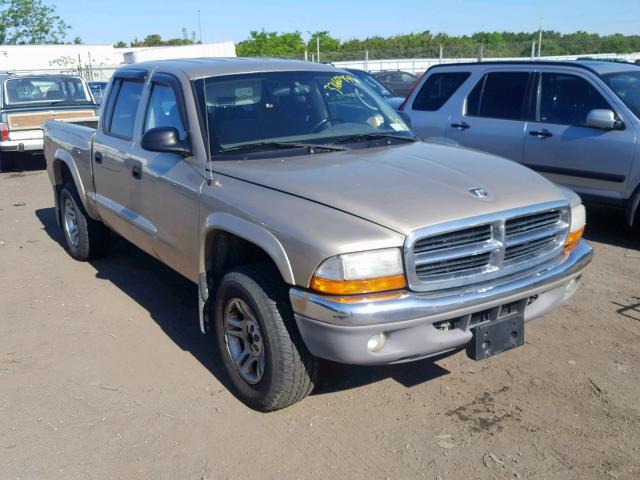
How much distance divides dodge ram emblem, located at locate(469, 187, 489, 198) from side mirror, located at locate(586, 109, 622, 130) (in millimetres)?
3527

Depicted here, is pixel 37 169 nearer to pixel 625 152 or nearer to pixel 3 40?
pixel 625 152

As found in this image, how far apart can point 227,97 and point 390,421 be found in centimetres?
231

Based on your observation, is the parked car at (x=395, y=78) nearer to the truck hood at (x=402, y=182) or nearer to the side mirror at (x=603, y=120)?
the side mirror at (x=603, y=120)

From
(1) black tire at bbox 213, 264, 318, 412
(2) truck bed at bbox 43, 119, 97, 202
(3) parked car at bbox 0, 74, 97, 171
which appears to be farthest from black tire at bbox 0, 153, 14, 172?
(1) black tire at bbox 213, 264, 318, 412

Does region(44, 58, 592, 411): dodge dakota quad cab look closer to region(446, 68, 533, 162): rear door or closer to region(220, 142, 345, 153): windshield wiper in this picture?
region(220, 142, 345, 153): windshield wiper

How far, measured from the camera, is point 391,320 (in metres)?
3.11

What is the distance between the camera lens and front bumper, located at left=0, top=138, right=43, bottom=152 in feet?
39.4

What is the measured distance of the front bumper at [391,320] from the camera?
3096 mm

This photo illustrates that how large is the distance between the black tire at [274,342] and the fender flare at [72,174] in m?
2.90

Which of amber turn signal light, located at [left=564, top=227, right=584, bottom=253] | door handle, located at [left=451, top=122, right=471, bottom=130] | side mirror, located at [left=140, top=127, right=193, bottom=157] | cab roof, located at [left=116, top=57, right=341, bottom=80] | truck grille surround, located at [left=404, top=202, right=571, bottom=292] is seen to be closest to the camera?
truck grille surround, located at [left=404, top=202, right=571, bottom=292]

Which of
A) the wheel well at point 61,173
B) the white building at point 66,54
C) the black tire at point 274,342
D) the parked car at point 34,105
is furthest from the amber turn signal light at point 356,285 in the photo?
the white building at point 66,54

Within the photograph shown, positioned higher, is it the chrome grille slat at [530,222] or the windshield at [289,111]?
the windshield at [289,111]

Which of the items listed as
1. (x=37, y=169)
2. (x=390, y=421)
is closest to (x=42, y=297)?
(x=390, y=421)

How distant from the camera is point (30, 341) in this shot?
16.1 ft
